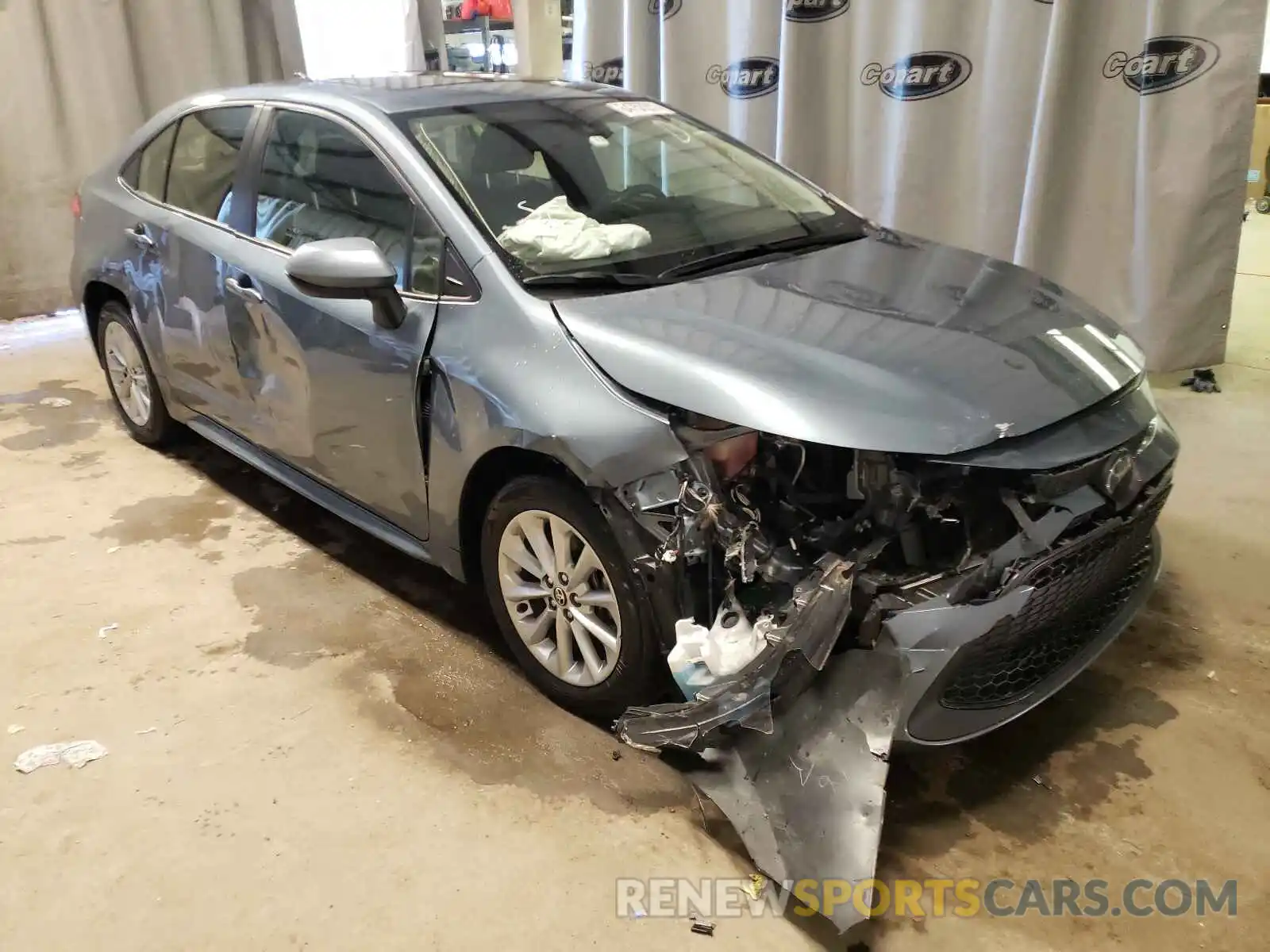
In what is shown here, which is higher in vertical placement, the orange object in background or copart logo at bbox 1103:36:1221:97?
the orange object in background

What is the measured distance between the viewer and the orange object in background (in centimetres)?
657

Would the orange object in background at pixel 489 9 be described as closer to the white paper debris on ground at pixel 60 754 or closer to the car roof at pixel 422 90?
the car roof at pixel 422 90

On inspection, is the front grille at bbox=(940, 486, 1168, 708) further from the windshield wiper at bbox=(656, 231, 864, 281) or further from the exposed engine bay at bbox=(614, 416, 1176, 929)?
the windshield wiper at bbox=(656, 231, 864, 281)

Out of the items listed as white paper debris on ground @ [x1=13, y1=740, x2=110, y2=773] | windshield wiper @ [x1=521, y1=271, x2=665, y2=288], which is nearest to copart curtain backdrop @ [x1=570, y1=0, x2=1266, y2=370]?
windshield wiper @ [x1=521, y1=271, x2=665, y2=288]

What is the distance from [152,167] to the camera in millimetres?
3287

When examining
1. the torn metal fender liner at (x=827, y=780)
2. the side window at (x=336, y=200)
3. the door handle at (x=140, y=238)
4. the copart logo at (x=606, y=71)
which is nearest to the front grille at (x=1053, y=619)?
the torn metal fender liner at (x=827, y=780)

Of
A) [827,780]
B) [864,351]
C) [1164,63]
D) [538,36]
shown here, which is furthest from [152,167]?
[1164,63]

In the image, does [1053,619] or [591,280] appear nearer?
[1053,619]

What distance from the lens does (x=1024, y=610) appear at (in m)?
1.74

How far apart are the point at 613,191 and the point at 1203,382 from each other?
288 cm

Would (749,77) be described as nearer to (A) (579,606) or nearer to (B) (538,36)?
(B) (538,36)

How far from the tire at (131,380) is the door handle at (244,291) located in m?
0.88

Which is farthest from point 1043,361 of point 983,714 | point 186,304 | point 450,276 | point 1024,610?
point 186,304

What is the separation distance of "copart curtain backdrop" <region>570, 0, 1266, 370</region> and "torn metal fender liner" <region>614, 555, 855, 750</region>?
9.94 ft
